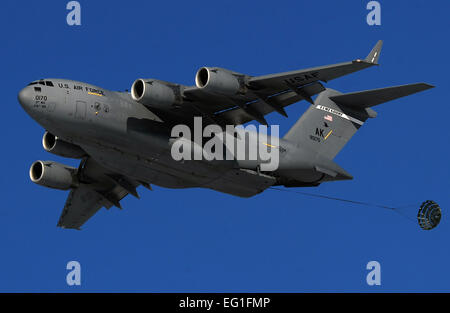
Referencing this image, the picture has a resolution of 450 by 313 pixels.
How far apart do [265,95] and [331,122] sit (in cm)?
307

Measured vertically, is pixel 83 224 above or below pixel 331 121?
below

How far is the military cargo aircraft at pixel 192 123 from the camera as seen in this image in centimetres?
2048

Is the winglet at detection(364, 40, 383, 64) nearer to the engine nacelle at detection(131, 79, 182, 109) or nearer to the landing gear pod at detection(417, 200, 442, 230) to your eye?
the landing gear pod at detection(417, 200, 442, 230)

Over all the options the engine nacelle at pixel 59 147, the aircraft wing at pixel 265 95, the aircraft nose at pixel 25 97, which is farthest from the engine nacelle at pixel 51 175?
the aircraft wing at pixel 265 95

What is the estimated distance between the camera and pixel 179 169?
72.5 feet

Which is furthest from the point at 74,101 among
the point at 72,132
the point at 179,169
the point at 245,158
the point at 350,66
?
the point at 350,66

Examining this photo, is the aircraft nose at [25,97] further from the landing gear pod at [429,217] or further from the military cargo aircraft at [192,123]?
the landing gear pod at [429,217]

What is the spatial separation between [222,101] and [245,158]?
63.3 inches

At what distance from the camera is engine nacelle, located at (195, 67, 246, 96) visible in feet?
66.5

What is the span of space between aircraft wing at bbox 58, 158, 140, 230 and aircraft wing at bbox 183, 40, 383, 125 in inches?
151

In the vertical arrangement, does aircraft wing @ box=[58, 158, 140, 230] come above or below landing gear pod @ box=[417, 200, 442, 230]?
above

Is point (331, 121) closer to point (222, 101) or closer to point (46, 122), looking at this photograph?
point (222, 101)

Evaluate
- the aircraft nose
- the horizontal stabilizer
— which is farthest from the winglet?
the aircraft nose

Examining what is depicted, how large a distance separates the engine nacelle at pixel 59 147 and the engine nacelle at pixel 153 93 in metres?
2.94
